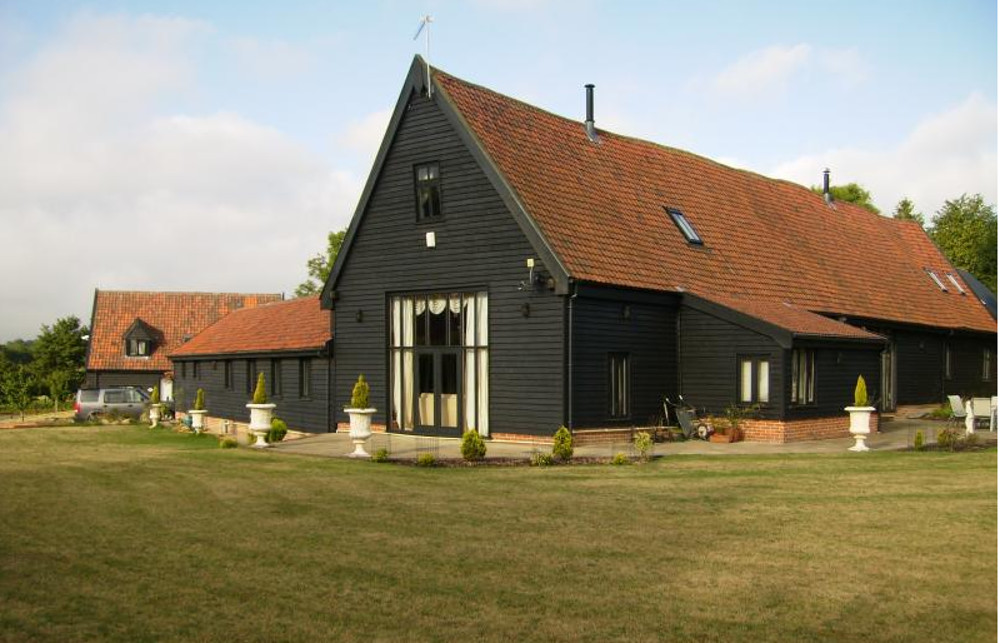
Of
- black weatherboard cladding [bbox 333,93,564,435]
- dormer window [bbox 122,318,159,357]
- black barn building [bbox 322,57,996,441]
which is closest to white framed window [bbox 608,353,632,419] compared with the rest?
black barn building [bbox 322,57,996,441]

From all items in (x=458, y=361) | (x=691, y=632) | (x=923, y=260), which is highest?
(x=923, y=260)

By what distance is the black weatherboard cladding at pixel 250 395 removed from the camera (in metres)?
29.9

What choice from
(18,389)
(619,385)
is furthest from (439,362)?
(18,389)

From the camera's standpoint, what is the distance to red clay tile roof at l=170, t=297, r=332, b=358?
104 ft

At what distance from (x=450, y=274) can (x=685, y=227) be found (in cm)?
768

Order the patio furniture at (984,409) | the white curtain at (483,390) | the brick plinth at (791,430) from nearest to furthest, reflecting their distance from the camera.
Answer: the brick plinth at (791,430), the white curtain at (483,390), the patio furniture at (984,409)

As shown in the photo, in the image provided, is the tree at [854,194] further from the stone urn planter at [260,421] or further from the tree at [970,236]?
the stone urn planter at [260,421]

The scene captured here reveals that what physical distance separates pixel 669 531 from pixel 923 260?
34.8 meters

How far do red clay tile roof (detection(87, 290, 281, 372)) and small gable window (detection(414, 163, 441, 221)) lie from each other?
112 feet

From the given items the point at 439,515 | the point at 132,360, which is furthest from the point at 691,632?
the point at 132,360

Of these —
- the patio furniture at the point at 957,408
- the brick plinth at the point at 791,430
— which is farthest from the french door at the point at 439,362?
the patio furniture at the point at 957,408

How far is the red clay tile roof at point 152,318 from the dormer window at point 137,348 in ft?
0.90

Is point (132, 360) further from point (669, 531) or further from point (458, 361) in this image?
point (669, 531)

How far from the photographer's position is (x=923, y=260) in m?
42.7
